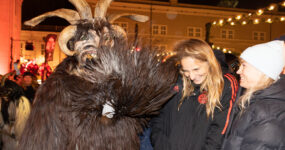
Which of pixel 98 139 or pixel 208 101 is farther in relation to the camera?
pixel 208 101

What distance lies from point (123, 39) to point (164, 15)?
2234 centimetres

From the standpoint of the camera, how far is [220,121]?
6.49ft

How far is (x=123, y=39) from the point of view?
1602mm

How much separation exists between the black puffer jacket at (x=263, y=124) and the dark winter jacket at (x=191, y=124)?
22 centimetres

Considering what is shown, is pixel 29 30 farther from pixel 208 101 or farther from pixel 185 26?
pixel 208 101

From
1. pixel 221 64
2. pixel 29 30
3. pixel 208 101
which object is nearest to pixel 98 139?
pixel 208 101

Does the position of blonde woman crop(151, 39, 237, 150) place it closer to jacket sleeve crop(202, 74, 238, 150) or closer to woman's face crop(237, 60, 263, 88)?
jacket sleeve crop(202, 74, 238, 150)

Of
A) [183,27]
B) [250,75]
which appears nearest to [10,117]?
[250,75]

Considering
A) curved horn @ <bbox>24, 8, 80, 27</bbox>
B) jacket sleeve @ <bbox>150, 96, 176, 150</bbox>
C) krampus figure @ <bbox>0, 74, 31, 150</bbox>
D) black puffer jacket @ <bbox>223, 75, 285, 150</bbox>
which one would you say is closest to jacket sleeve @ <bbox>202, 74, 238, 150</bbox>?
black puffer jacket @ <bbox>223, 75, 285, 150</bbox>

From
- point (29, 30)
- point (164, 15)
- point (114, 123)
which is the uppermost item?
point (164, 15)

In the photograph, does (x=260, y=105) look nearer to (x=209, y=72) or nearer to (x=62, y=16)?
(x=209, y=72)

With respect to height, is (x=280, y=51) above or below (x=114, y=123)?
above

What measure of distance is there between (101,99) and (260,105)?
1.04 metres

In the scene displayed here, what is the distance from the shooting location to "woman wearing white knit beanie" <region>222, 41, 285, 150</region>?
1503 millimetres
